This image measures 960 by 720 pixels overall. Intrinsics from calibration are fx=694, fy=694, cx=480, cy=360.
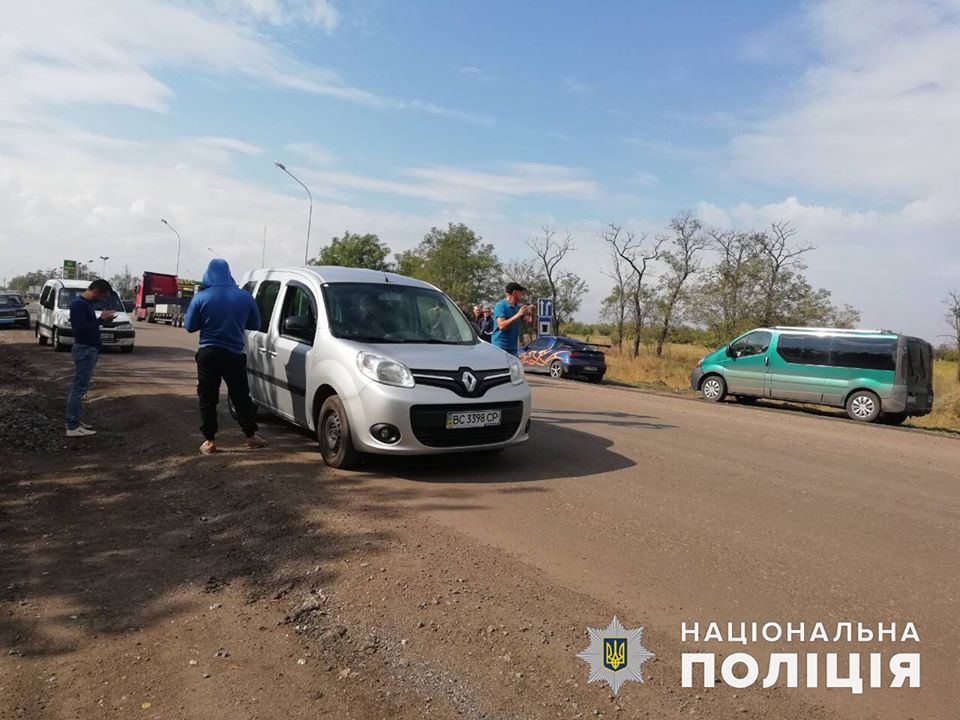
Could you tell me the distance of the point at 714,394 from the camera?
734 inches

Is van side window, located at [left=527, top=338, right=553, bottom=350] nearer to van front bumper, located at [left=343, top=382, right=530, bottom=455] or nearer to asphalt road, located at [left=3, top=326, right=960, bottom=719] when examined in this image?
asphalt road, located at [left=3, top=326, right=960, bottom=719]

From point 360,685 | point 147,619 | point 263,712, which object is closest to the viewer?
point 263,712

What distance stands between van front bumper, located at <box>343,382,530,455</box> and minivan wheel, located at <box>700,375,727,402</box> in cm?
1372

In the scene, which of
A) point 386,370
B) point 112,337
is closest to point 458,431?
point 386,370

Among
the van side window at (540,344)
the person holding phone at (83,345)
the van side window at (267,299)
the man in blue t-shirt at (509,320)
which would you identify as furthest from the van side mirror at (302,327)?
the van side window at (540,344)

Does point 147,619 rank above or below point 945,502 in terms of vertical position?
below

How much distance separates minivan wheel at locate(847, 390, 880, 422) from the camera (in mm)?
15359

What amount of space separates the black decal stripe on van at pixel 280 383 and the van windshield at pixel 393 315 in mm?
747

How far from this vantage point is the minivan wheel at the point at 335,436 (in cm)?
607

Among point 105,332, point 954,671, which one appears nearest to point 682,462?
point 954,671

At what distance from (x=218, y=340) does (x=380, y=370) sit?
1.97 metres

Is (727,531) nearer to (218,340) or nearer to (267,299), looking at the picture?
(218,340)

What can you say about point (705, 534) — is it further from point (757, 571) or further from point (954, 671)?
point (954, 671)

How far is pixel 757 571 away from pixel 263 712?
9.51 ft
